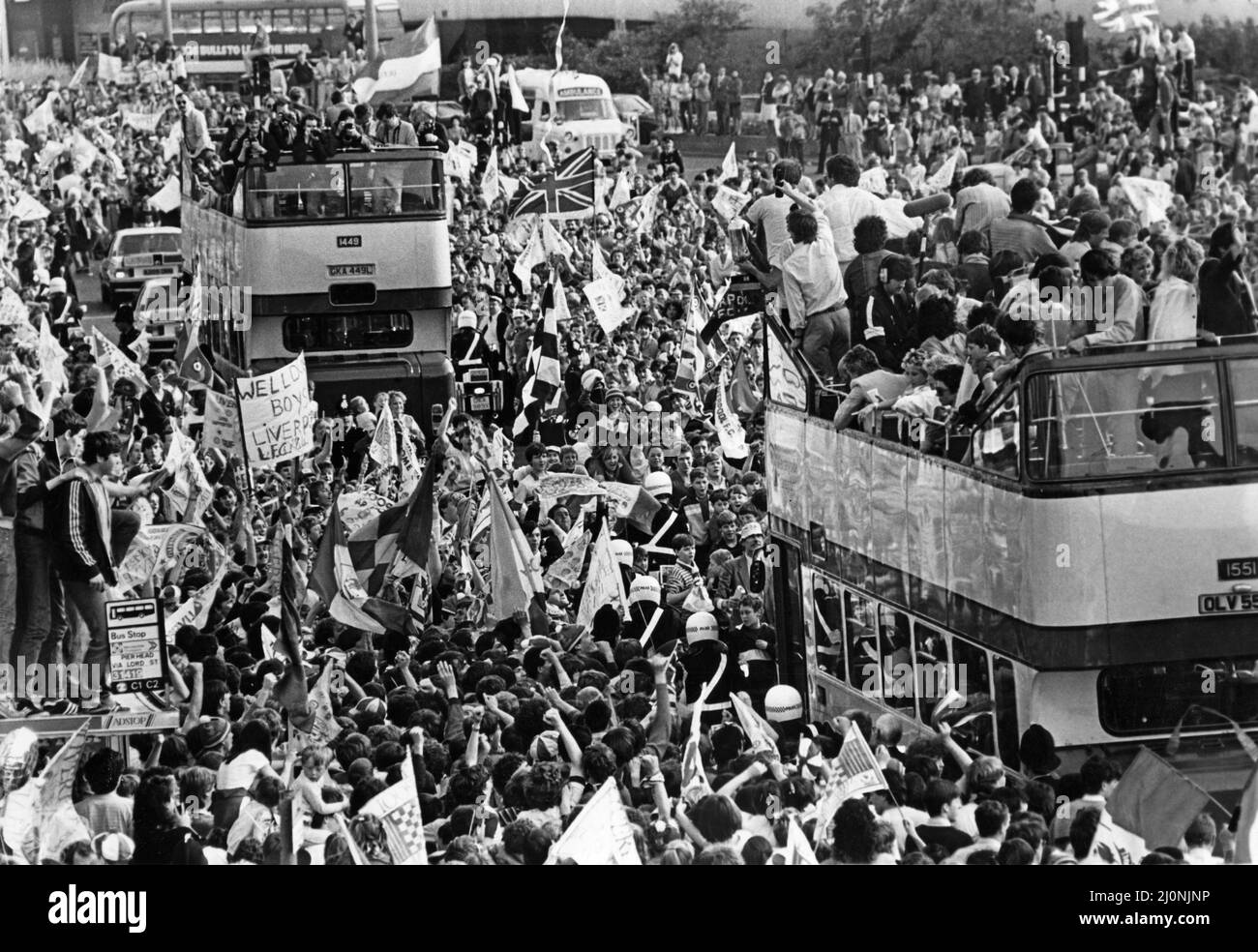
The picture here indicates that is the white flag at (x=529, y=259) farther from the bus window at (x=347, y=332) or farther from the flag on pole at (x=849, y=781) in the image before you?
the flag on pole at (x=849, y=781)

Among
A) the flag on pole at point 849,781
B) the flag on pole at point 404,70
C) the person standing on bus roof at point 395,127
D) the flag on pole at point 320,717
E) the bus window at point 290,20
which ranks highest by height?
the bus window at point 290,20

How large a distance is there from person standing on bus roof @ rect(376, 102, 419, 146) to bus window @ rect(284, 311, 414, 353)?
0.55 meters

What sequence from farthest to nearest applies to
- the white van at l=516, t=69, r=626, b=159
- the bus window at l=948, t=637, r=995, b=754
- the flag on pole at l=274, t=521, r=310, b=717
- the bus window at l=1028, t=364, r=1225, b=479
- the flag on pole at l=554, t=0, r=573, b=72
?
the white van at l=516, t=69, r=626, b=159 → the flag on pole at l=554, t=0, r=573, b=72 → the flag on pole at l=274, t=521, r=310, b=717 → the bus window at l=948, t=637, r=995, b=754 → the bus window at l=1028, t=364, r=1225, b=479

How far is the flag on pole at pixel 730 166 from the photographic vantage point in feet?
29.1

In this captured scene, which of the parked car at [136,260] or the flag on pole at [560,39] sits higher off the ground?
the flag on pole at [560,39]

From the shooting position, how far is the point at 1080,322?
8359 mm

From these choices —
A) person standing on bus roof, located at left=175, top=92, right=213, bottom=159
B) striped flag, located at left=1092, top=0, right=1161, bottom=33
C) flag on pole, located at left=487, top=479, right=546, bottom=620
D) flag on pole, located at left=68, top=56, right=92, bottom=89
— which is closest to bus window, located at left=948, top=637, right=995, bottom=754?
flag on pole, located at left=487, top=479, right=546, bottom=620

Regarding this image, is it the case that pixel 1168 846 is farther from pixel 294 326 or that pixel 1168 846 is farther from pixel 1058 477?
pixel 294 326

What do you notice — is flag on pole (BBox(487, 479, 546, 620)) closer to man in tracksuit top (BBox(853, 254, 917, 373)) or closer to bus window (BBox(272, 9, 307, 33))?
man in tracksuit top (BBox(853, 254, 917, 373))

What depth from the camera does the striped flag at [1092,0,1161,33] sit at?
845cm

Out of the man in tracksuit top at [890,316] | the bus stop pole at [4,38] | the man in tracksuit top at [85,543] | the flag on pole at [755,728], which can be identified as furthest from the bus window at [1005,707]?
the bus stop pole at [4,38]

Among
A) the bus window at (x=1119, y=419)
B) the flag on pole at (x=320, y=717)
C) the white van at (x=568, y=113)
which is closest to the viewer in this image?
the bus window at (x=1119, y=419)

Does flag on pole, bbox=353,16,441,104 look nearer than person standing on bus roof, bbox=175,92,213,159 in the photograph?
Yes

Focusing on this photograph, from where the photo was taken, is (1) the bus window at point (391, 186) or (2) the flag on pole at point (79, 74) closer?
(2) the flag on pole at point (79, 74)
